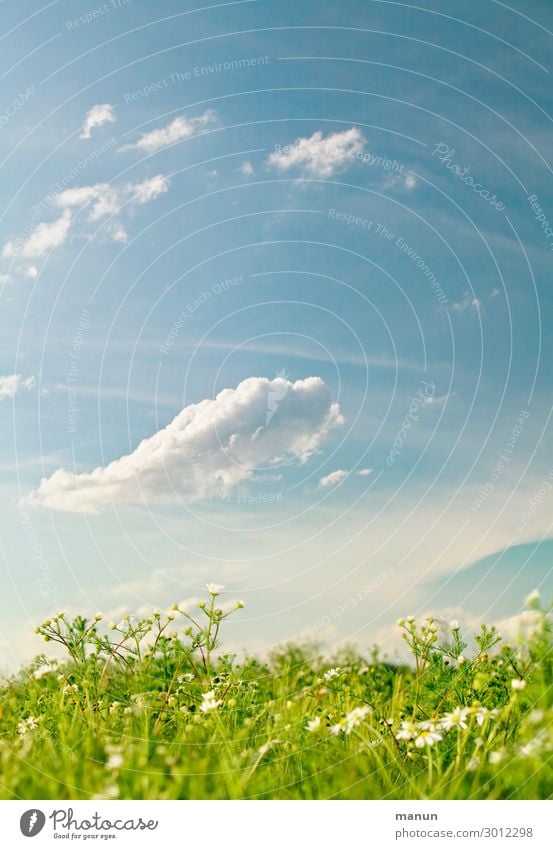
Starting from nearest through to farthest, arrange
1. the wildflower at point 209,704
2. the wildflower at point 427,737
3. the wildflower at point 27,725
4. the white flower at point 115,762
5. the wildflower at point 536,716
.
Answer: the wildflower at point 427,737 → the white flower at point 115,762 → the wildflower at point 536,716 → the wildflower at point 209,704 → the wildflower at point 27,725

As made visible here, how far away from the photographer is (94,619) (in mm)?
6914

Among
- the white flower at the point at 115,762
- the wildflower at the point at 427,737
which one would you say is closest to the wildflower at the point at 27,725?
the white flower at the point at 115,762

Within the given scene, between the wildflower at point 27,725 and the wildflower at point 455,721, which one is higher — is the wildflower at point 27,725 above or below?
above

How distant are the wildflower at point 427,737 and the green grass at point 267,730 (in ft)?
0.07

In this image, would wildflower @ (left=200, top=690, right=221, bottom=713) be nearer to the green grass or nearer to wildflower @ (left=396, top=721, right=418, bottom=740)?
the green grass

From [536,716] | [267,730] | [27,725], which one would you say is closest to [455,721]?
[536,716]
